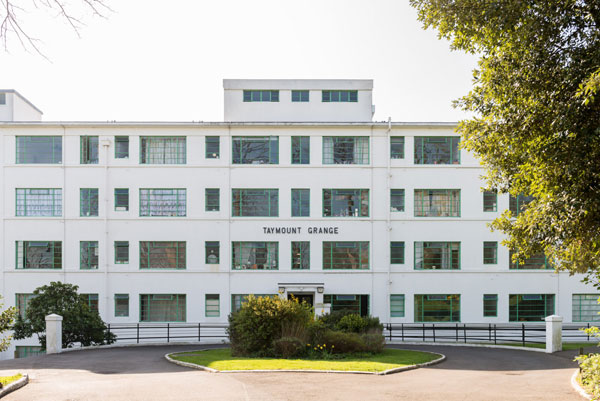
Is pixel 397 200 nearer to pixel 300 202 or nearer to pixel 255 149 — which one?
pixel 300 202

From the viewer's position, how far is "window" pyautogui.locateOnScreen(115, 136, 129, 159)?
34.6 meters

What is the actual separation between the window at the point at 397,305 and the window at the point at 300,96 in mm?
13343

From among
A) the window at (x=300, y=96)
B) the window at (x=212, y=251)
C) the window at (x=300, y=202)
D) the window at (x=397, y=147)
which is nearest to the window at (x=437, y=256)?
the window at (x=397, y=147)

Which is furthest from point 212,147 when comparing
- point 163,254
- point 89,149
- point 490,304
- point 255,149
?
point 490,304

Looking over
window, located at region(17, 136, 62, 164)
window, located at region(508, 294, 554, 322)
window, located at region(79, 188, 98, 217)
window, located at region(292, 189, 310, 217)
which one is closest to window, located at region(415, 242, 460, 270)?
window, located at region(508, 294, 554, 322)

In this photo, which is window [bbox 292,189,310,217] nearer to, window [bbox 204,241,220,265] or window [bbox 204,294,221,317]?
window [bbox 204,241,220,265]

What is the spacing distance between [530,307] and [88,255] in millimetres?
26142

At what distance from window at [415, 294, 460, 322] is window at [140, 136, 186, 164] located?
1634cm

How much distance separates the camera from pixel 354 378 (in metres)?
16.2

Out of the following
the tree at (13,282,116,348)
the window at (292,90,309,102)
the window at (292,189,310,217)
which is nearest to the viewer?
the tree at (13,282,116,348)

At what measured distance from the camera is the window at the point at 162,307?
33688 mm

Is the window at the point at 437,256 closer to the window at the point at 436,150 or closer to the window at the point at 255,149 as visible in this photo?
the window at the point at 436,150

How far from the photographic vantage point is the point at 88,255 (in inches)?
1342

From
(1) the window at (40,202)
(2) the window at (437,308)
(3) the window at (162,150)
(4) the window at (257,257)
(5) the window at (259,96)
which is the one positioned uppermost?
(5) the window at (259,96)
